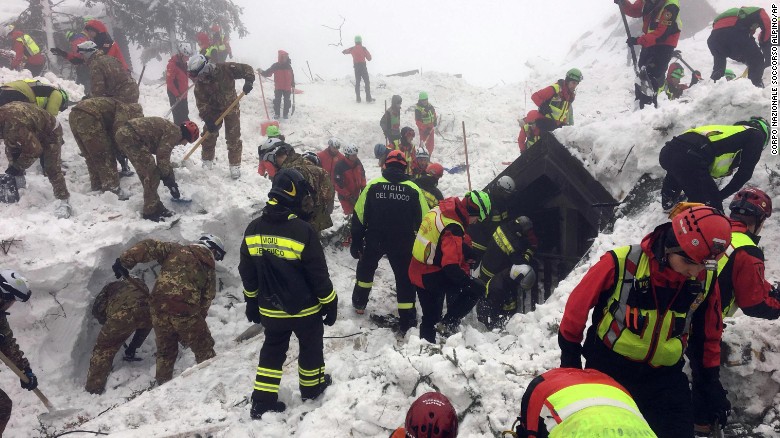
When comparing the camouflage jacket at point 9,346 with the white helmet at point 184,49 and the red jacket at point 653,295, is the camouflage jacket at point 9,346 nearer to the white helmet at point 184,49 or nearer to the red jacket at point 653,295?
the red jacket at point 653,295

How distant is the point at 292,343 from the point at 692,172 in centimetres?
437

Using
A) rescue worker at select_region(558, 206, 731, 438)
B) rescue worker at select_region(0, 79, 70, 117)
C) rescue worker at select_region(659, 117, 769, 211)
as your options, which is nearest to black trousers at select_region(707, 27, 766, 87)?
rescue worker at select_region(659, 117, 769, 211)

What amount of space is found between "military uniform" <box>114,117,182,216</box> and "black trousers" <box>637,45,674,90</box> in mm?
6838

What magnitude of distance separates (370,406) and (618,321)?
189 centimetres

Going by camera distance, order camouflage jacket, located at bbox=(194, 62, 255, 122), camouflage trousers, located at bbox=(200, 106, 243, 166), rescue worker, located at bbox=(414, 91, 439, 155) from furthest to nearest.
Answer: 1. rescue worker, located at bbox=(414, 91, 439, 155)
2. camouflage trousers, located at bbox=(200, 106, 243, 166)
3. camouflage jacket, located at bbox=(194, 62, 255, 122)

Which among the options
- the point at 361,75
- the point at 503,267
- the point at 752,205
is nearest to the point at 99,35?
the point at 503,267

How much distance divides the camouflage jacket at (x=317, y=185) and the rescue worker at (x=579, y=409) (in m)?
4.33

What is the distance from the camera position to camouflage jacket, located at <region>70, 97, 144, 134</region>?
6.32m

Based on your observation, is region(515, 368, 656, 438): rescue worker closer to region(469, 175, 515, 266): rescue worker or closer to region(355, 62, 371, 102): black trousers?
region(469, 175, 515, 266): rescue worker

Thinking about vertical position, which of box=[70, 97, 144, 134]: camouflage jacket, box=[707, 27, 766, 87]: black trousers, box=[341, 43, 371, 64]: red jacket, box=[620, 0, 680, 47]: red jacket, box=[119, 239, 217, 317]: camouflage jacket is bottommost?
box=[119, 239, 217, 317]: camouflage jacket

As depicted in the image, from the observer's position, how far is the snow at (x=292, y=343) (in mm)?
3350

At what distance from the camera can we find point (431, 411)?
2148mm

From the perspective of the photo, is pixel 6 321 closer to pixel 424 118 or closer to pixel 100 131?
pixel 100 131

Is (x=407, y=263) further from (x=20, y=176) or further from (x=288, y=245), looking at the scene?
(x=20, y=176)
